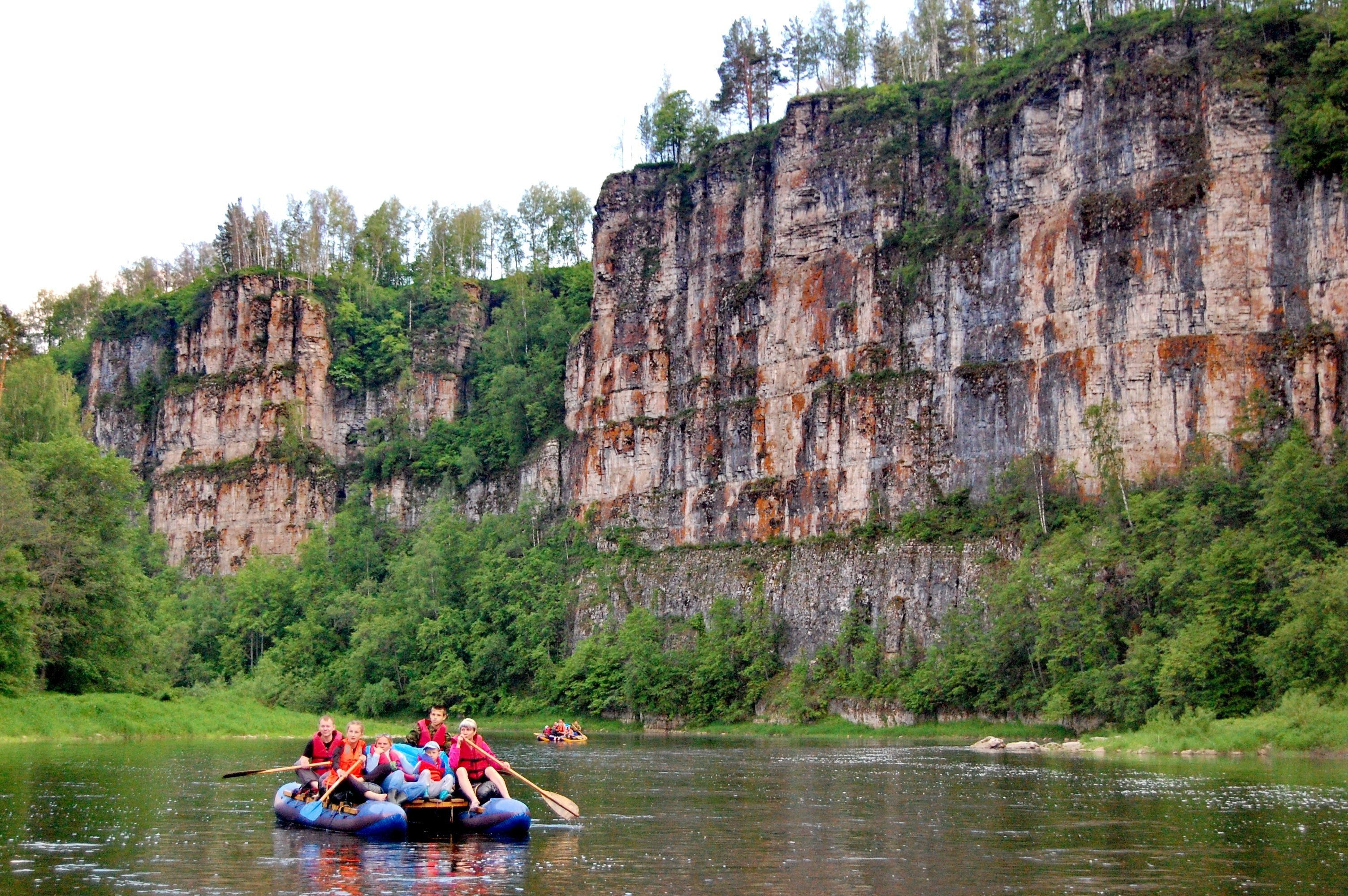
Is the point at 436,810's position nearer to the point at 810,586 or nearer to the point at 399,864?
the point at 399,864

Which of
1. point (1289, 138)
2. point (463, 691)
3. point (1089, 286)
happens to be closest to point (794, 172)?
point (1089, 286)

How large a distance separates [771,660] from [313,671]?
33.5m

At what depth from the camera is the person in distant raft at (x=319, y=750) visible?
28.7 meters

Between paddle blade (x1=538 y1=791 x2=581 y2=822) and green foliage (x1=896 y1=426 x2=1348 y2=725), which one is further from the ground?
green foliage (x1=896 y1=426 x2=1348 y2=725)

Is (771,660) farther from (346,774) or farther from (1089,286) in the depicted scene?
(346,774)

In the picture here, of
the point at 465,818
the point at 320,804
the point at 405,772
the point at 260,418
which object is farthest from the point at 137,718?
the point at 260,418

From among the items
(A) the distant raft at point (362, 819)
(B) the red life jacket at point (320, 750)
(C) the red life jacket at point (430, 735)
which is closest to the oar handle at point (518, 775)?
(C) the red life jacket at point (430, 735)

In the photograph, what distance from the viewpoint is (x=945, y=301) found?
85.1 m

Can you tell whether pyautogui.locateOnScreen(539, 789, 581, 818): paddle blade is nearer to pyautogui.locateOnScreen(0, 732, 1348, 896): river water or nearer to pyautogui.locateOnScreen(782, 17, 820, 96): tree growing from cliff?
pyautogui.locateOnScreen(0, 732, 1348, 896): river water

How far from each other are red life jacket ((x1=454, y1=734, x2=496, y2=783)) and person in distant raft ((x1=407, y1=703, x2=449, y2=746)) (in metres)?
1.86

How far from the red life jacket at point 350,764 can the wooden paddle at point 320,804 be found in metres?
0.04

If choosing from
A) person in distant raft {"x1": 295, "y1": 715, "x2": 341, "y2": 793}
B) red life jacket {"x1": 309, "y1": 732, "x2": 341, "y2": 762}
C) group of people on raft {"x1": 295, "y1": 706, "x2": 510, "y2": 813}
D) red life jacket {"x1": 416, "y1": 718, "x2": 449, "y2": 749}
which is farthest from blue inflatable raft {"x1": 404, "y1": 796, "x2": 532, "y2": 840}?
red life jacket {"x1": 309, "y1": 732, "x2": 341, "y2": 762}

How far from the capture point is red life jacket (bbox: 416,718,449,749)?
29656mm

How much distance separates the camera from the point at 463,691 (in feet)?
301
